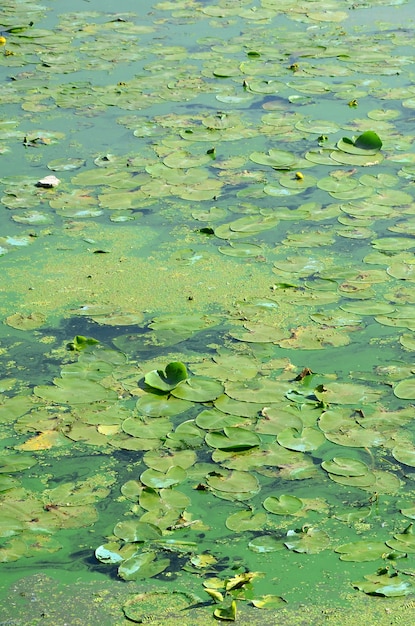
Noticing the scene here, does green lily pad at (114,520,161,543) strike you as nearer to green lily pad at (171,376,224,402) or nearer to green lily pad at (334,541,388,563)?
green lily pad at (334,541,388,563)

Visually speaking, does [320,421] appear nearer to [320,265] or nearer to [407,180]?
[320,265]

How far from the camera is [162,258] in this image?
3.56m

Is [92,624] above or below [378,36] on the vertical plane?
below

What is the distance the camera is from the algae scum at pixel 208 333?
219 cm

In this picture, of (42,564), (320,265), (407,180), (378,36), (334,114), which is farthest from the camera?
(378,36)

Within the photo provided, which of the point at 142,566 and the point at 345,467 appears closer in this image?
the point at 142,566

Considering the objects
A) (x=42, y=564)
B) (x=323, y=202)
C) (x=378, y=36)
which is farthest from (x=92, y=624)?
(x=378, y=36)

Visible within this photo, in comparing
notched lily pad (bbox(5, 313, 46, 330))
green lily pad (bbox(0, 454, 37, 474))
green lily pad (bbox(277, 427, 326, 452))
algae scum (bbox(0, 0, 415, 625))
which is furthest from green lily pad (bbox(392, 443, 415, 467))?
notched lily pad (bbox(5, 313, 46, 330))

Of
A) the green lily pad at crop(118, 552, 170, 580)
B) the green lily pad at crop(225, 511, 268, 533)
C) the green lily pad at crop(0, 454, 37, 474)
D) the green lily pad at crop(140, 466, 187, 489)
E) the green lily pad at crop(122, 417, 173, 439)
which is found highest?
the green lily pad at crop(122, 417, 173, 439)

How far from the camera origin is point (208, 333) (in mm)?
3078

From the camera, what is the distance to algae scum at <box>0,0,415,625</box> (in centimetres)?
219

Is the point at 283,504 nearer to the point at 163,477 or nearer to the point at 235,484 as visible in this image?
the point at 235,484

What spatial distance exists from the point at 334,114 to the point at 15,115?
150 cm

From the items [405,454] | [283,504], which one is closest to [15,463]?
[283,504]
